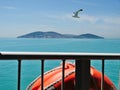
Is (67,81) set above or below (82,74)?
below

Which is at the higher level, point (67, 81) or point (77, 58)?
point (77, 58)

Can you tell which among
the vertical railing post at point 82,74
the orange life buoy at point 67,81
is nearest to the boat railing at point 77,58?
the vertical railing post at point 82,74

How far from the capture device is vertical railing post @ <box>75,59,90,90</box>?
1.72 meters

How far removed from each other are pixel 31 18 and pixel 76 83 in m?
48.4

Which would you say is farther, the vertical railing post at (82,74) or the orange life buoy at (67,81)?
the orange life buoy at (67,81)

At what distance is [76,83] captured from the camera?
1.73m

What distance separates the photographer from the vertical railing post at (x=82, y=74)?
1.72m

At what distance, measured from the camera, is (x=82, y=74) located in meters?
1.73

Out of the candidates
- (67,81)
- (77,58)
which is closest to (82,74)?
(77,58)

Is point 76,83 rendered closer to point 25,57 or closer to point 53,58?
Result: point 53,58

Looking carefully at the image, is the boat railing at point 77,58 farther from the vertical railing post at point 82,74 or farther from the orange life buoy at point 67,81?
the orange life buoy at point 67,81

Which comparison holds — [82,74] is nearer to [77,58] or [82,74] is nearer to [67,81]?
[77,58]

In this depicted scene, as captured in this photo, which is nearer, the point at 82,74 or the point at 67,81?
the point at 82,74

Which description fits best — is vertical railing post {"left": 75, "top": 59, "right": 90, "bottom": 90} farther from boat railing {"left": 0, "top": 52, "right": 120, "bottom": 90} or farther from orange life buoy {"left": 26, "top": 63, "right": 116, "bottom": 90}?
orange life buoy {"left": 26, "top": 63, "right": 116, "bottom": 90}
